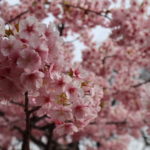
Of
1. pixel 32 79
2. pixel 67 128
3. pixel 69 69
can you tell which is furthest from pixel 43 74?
pixel 67 128

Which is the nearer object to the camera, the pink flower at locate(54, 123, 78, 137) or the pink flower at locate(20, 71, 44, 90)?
the pink flower at locate(20, 71, 44, 90)

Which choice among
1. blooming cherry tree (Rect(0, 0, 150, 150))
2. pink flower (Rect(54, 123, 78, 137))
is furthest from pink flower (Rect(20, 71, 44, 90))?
pink flower (Rect(54, 123, 78, 137))

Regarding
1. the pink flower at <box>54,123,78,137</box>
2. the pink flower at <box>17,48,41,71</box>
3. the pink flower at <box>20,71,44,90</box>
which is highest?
the pink flower at <box>17,48,41,71</box>

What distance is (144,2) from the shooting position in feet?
17.1

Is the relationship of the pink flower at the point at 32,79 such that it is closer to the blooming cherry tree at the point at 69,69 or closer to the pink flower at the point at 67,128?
the blooming cherry tree at the point at 69,69

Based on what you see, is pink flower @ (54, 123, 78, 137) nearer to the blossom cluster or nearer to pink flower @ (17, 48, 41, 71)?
the blossom cluster

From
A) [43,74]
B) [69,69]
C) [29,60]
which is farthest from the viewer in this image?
[69,69]

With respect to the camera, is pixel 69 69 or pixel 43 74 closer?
pixel 43 74

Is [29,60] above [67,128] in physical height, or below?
above

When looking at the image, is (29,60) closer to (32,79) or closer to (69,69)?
(32,79)

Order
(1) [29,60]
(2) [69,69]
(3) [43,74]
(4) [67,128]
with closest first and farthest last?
(1) [29,60]
(3) [43,74]
(2) [69,69]
(4) [67,128]

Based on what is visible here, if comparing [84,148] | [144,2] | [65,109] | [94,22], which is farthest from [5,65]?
[84,148]

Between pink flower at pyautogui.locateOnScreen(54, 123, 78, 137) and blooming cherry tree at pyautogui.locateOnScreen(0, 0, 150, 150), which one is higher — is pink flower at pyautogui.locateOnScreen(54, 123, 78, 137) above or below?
below

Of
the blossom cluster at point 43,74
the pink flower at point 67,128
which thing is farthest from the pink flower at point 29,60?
the pink flower at point 67,128
